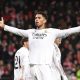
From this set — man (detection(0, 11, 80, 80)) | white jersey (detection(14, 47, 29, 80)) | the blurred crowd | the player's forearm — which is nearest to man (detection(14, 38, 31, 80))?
white jersey (detection(14, 47, 29, 80))

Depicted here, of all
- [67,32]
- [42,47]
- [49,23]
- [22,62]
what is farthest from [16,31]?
[49,23]

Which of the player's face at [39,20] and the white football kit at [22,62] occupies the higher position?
the player's face at [39,20]

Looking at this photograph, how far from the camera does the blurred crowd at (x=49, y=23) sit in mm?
16375

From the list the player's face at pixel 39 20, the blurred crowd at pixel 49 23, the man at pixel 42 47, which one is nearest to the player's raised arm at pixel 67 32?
the man at pixel 42 47

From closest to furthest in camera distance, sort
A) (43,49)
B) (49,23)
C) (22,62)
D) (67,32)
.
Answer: (67,32) → (43,49) → (22,62) → (49,23)

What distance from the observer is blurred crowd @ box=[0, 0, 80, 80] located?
53.7ft

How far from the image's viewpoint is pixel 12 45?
17406 millimetres

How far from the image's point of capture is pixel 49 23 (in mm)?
19234

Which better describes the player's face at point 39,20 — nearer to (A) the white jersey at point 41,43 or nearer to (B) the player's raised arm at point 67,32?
(A) the white jersey at point 41,43

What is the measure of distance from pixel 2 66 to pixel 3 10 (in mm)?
4032

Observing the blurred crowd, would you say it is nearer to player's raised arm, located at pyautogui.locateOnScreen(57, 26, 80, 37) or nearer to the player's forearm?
player's raised arm, located at pyautogui.locateOnScreen(57, 26, 80, 37)

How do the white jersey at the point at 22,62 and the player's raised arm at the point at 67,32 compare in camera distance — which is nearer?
the player's raised arm at the point at 67,32

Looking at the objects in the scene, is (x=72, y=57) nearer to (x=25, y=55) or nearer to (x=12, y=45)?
(x=12, y=45)

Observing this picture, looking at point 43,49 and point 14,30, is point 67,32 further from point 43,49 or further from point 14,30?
point 14,30
